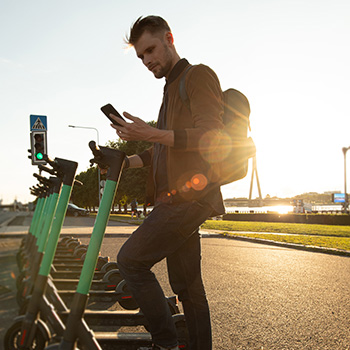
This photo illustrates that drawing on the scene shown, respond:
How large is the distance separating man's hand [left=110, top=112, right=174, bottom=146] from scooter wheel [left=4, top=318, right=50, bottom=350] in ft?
4.36

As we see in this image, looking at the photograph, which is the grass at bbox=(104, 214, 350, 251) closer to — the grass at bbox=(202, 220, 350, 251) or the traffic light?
the grass at bbox=(202, 220, 350, 251)

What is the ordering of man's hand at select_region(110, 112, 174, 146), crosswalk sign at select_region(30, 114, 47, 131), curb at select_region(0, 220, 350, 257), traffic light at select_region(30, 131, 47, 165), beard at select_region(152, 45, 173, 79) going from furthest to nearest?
crosswalk sign at select_region(30, 114, 47, 131), curb at select_region(0, 220, 350, 257), traffic light at select_region(30, 131, 47, 165), beard at select_region(152, 45, 173, 79), man's hand at select_region(110, 112, 174, 146)

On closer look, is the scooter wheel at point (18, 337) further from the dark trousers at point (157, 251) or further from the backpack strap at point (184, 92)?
the backpack strap at point (184, 92)

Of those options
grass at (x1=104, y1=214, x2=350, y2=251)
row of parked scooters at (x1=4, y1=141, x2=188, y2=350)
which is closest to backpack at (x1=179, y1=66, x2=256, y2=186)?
row of parked scooters at (x1=4, y1=141, x2=188, y2=350)

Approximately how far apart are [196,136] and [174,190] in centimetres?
31

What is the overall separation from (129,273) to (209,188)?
0.60 meters

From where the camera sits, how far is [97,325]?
334cm

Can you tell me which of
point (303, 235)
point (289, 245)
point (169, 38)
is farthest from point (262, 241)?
point (169, 38)

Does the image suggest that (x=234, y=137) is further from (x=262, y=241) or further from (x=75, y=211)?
(x=75, y=211)

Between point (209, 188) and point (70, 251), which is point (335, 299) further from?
point (70, 251)

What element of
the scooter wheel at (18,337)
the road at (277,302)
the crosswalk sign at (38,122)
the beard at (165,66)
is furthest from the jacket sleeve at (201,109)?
the crosswalk sign at (38,122)

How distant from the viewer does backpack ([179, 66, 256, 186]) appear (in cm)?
219

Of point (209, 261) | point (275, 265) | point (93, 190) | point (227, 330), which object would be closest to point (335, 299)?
point (227, 330)

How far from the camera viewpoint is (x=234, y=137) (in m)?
2.23
